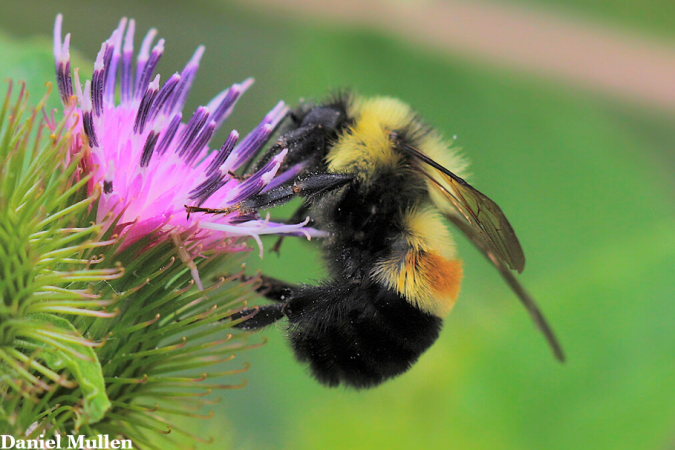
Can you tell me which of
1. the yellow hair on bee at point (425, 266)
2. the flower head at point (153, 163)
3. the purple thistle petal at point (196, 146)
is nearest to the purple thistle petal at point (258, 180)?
the flower head at point (153, 163)

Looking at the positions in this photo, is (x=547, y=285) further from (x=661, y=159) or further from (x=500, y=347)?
(x=661, y=159)

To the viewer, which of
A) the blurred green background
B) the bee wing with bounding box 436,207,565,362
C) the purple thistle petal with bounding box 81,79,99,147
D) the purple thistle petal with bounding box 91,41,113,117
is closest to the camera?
the purple thistle petal with bounding box 81,79,99,147

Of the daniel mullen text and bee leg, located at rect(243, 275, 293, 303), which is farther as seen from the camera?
bee leg, located at rect(243, 275, 293, 303)

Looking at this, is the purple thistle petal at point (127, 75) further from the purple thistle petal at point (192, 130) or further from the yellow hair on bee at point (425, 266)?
the yellow hair on bee at point (425, 266)

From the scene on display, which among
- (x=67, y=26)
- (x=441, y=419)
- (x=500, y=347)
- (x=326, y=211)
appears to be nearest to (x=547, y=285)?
(x=500, y=347)

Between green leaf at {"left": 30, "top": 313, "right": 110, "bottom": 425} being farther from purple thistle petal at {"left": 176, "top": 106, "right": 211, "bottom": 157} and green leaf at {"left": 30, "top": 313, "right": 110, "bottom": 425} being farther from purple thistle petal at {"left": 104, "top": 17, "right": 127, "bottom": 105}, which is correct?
purple thistle petal at {"left": 104, "top": 17, "right": 127, "bottom": 105}

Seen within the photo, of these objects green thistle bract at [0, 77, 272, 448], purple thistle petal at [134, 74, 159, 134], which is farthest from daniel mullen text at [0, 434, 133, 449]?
purple thistle petal at [134, 74, 159, 134]

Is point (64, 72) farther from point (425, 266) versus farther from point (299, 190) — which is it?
point (425, 266)
